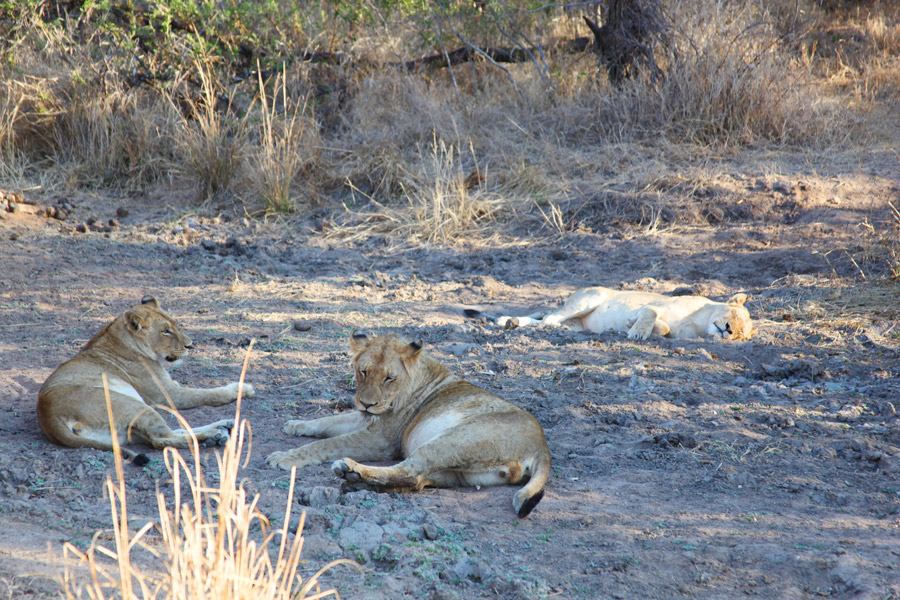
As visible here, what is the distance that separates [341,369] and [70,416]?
197 centimetres

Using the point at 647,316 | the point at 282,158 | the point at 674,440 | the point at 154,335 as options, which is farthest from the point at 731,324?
the point at 282,158

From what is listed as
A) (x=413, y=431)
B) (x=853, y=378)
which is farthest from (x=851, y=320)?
(x=413, y=431)

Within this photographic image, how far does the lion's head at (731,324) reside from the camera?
6168 millimetres

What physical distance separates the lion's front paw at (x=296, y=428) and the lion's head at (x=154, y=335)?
3.36ft

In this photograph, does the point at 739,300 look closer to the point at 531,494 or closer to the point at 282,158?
the point at 531,494

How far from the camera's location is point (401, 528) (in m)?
3.38

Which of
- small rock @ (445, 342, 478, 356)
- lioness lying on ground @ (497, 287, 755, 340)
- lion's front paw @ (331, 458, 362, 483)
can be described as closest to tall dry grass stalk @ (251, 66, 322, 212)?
lioness lying on ground @ (497, 287, 755, 340)

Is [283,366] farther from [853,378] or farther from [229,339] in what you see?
[853,378]

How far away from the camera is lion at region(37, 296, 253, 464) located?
4105mm

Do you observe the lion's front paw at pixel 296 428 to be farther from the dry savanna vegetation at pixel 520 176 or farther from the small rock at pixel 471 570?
the small rock at pixel 471 570

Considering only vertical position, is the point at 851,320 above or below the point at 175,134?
below

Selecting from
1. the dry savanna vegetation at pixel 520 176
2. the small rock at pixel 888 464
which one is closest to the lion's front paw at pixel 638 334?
the dry savanna vegetation at pixel 520 176

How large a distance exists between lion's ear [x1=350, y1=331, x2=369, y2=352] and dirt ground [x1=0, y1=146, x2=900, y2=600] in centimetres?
70

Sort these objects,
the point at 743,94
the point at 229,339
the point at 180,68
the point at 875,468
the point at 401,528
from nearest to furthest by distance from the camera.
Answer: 1. the point at 401,528
2. the point at 875,468
3. the point at 229,339
4. the point at 743,94
5. the point at 180,68
